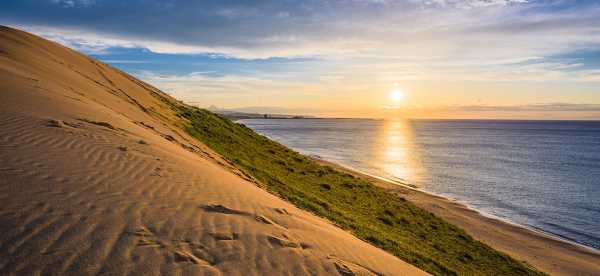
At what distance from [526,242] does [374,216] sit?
10.3 metres

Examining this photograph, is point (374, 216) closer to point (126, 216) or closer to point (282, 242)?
point (282, 242)

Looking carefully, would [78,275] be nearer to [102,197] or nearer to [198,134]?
[102,197]

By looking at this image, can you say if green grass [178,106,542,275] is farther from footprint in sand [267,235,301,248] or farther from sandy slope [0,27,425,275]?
footprint in sand [267,235,301,248]

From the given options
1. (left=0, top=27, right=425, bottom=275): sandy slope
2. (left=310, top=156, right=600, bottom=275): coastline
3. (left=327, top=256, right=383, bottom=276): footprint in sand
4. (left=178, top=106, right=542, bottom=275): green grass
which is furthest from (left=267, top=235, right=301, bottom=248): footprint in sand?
(left=310, top=156, right=600, bottom=275): coastline

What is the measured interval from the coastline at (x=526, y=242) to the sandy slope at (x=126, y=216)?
1371 centimetres

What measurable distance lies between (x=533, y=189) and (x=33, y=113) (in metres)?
41.3

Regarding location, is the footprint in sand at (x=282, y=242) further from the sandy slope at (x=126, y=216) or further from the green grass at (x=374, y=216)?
the green grass at (x=374, y=216)

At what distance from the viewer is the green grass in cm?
1268

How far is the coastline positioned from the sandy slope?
1371 centimetres

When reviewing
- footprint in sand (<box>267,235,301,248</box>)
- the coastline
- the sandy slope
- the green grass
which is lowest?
the coastline

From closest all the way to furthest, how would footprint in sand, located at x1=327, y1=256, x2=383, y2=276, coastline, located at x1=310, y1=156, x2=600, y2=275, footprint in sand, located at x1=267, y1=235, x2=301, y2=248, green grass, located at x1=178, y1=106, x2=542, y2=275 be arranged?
1. footprint in sand, located at x1=327, y1=256, x2=383, y2=276
2. footprint in sand, located at x1=267, y1=235, x2=301, y2=248
3. green grass, located at x1=178, y1=106, x2=542, y2=275
4. coastline, located at x1=310, y1=156, x2=600, y2=275

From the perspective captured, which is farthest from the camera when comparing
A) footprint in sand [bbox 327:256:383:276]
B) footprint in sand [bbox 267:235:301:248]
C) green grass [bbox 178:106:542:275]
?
green grass [bbox 178:106:542:275]

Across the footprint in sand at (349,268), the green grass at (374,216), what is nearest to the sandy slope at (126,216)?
the footprint in sand at (349,268)

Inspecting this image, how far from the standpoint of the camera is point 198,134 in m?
23.2
